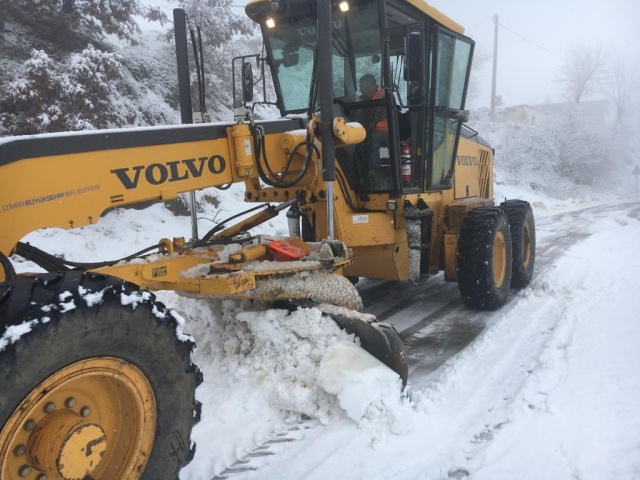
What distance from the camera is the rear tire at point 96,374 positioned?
5.89 feet

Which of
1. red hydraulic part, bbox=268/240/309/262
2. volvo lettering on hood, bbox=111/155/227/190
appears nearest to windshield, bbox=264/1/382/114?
red hydraulic part, bbox=268/240/309/262

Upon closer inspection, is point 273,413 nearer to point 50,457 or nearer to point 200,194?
point 50,457

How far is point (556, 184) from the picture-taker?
31438mm

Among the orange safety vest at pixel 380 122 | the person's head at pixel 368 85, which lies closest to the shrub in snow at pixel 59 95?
the person's head at pixel 368 85

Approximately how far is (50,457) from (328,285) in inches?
89.8

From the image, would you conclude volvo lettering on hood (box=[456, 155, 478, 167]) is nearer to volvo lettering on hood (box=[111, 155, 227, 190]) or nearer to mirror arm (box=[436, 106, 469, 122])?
mirror arm (box=[436, 106, 469, 122])

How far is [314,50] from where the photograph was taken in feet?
16.2

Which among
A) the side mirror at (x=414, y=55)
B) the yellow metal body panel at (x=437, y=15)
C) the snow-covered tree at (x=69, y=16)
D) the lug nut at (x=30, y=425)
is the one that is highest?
the snow-covered tree at (x=69, y=16)

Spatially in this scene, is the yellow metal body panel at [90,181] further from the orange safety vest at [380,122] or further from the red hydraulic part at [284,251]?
the orange safety vest at [380,122]

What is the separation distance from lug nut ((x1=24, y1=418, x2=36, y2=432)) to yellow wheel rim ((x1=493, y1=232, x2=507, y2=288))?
503cm

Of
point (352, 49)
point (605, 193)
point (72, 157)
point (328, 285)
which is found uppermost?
point (352, 49)

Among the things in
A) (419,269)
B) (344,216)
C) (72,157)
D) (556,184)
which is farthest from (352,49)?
(556,184)

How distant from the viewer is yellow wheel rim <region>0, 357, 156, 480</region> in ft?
6.15

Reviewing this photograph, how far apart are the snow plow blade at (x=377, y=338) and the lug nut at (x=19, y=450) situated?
6.77 ft
